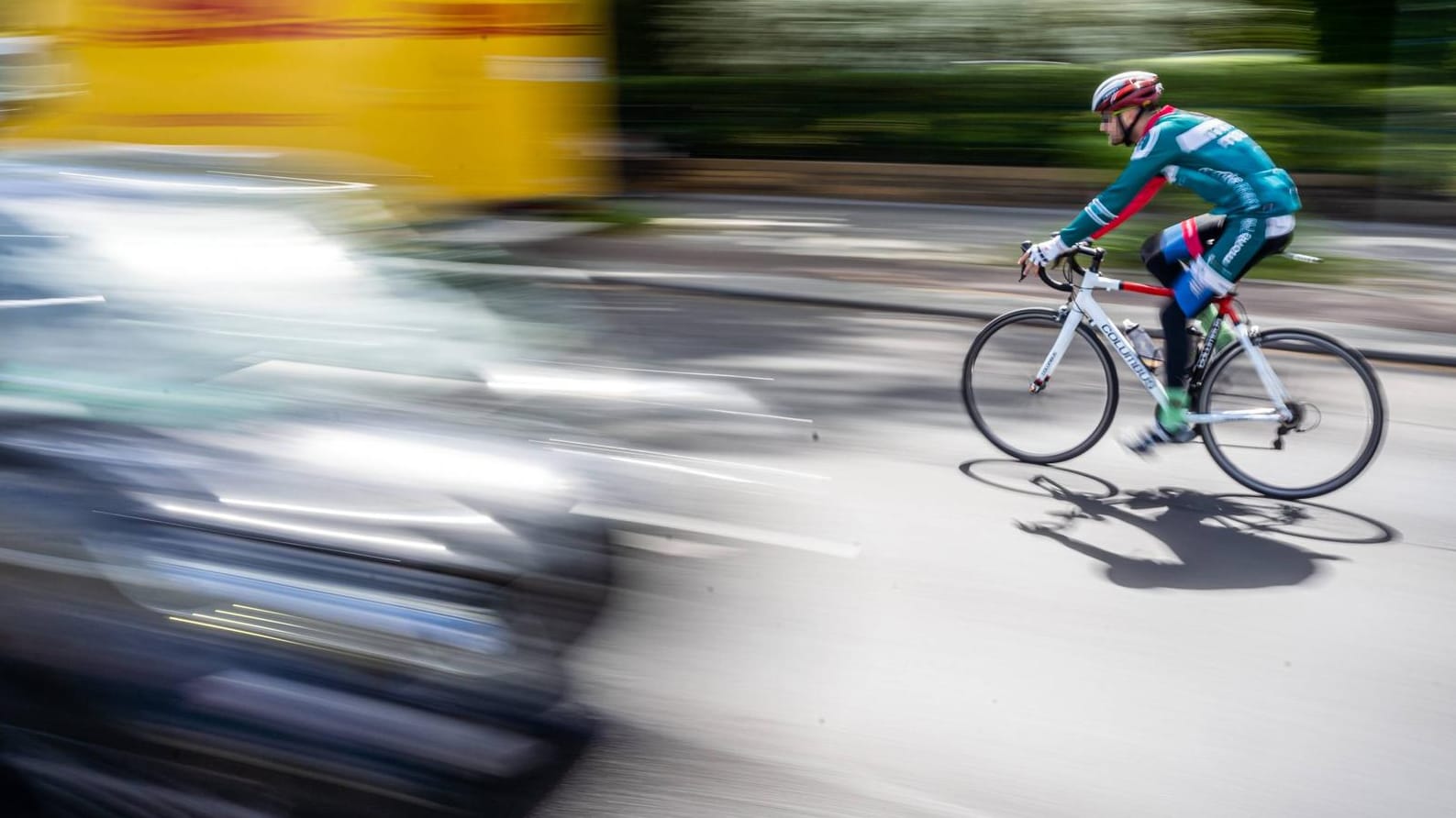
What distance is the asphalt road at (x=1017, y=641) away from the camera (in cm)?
317

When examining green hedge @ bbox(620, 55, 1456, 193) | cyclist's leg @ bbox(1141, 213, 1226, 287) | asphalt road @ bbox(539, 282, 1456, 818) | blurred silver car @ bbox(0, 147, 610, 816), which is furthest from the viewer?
green hedge @ bbox(620, 55, 1456, 193)

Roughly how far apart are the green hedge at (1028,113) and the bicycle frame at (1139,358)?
7.90 meters

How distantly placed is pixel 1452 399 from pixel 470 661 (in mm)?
6406

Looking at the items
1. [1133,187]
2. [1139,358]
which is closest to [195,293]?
[1133,187]

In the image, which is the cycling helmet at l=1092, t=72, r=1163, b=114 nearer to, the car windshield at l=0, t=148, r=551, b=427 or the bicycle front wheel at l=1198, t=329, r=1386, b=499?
the bicycle front wheel at l=1198, t=329, r=1386, b=499

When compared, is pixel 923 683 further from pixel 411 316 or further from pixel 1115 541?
pixel 411 316

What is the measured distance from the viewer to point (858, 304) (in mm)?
9492

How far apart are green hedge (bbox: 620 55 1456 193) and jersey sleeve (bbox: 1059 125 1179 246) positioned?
26.2 feet

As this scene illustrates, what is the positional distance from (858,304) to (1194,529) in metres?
4.75

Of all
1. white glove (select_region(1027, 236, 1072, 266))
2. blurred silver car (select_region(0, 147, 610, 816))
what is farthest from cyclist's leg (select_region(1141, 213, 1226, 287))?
blurred silver car (select_region(0, 147, 610, 816))

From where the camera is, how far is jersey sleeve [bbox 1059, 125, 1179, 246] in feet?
17.0

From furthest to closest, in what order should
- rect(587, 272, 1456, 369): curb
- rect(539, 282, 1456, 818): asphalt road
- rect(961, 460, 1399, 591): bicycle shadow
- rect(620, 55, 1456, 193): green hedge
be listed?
1. rect(620, 55, 1456, 193): green hedge
2. rect(587, 272, 1456, 369): curb
3. rect(961, 460, 1399, 591): bicycle shadow
4. rect(539, 282, 1456, 818): asphalt road

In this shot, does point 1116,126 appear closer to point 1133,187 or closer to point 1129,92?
point 1129,92

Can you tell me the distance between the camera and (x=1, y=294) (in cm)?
324
